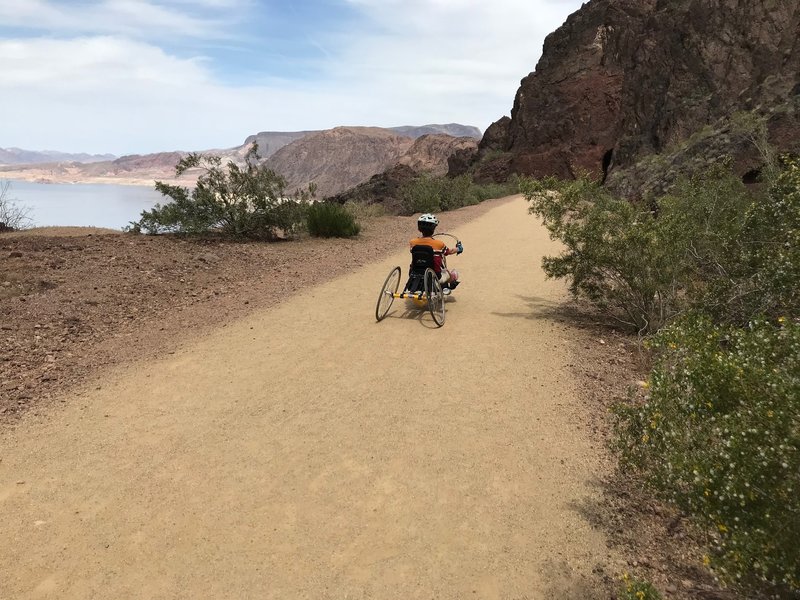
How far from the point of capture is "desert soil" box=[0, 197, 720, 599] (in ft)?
9.20

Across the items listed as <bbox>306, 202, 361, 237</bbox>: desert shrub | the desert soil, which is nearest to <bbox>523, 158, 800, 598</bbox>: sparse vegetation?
the desert soil

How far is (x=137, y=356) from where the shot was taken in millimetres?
5820

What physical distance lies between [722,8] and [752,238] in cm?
2405

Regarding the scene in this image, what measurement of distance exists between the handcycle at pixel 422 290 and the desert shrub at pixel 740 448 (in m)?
4.34

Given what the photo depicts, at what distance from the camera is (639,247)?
6.23 metres

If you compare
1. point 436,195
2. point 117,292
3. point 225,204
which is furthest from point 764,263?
point 436,195

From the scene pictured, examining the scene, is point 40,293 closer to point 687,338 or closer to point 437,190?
point 687,338

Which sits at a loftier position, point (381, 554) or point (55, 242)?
point (55, 242)

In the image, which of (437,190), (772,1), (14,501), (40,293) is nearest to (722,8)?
(772,1)

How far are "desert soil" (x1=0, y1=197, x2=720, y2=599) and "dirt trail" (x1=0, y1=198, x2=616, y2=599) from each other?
0.05 feet

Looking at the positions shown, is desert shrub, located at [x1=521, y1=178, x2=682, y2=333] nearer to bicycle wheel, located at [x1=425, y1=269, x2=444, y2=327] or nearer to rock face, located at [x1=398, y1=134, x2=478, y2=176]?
bicycle wheel, located at [x1=425, y1=269, x2=444, y2=327]

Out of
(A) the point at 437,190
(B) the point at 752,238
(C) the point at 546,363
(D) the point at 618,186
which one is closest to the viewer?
(B) the point at 752,238

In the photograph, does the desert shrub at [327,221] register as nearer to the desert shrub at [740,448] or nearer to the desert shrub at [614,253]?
the desert shrub at [614,253]

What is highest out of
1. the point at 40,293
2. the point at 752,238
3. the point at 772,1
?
the point at 772,1
